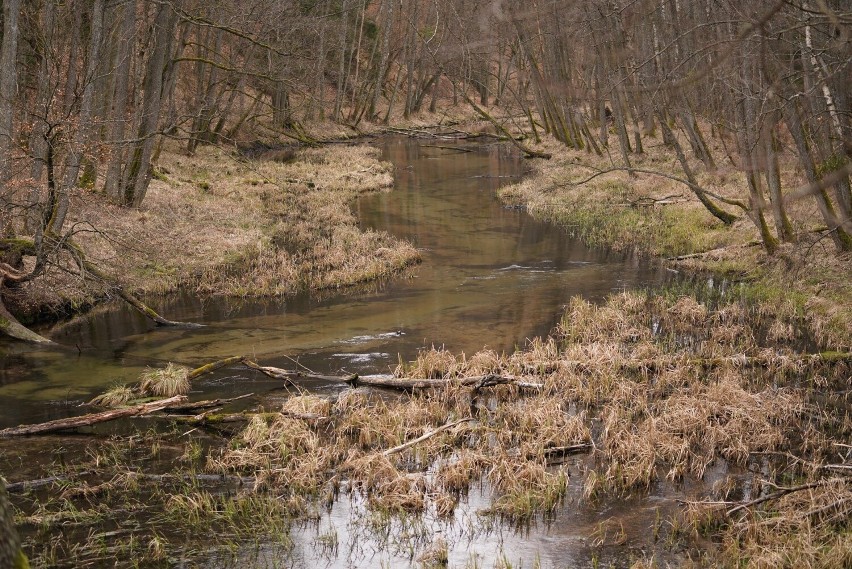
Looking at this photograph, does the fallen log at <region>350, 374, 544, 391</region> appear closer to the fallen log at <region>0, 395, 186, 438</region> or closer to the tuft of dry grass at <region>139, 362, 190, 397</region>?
the tuft of dry grass at <region>139, 362, 190, 397</region>

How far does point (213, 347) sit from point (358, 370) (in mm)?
2578

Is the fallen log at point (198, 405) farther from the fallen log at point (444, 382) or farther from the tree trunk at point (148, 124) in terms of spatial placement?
the tree trunk at point (148, 124)

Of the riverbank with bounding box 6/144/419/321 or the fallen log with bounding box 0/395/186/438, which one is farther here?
the riverbank with bounding box 6/144/419/321

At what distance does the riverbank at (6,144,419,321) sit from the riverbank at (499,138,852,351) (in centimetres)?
495

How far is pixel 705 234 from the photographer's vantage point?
18.1 meters

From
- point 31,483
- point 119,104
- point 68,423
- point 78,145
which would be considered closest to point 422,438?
point 31,483

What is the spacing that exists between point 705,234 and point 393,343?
29.0 feet

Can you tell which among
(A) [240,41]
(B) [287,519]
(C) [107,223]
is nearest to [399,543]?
(B) [287,519]

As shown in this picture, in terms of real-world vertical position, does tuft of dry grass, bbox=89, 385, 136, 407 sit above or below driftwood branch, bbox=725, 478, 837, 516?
above

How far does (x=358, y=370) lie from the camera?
11289mm

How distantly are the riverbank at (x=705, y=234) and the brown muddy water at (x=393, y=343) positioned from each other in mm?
1055

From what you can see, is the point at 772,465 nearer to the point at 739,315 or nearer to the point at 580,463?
the point at 580,463

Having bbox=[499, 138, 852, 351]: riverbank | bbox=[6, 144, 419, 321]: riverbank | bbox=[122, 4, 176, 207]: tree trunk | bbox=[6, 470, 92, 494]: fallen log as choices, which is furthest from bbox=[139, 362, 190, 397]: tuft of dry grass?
bbox=[122, 4, 176, 207]: tree trunk

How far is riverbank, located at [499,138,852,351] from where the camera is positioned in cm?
1273
